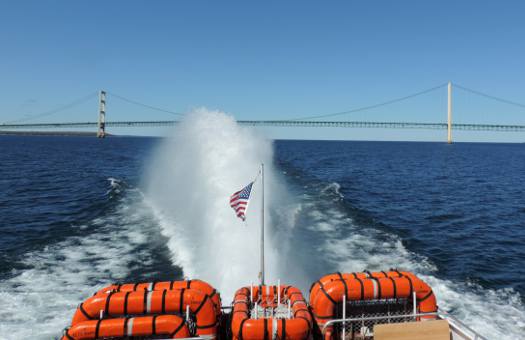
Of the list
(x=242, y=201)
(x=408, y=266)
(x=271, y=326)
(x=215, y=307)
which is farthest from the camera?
(x=408, y=266)

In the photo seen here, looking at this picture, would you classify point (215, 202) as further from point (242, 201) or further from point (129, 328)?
point (129, 328)

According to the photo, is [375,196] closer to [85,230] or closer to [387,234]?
[387,234]

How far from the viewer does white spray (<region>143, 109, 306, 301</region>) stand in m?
13.2

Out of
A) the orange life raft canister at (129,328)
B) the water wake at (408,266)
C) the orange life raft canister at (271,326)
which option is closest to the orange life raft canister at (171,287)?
the orange life raft canister at (271,326)

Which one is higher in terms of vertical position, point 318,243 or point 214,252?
point 214,252

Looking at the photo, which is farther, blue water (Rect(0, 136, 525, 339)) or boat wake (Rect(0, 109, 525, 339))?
blue water (Rect(0, 136, 525, 339))

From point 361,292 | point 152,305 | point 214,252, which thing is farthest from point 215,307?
point 214,252

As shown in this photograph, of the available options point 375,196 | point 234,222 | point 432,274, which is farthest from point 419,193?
point 234,222

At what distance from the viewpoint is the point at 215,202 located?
19.3 m

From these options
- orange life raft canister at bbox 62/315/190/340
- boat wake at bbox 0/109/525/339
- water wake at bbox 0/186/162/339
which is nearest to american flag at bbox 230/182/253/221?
boat wake at bbox 0/109/525/339

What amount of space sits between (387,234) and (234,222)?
946cm

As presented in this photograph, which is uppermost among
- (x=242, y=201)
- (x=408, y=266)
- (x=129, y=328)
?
(x=242, y=201)

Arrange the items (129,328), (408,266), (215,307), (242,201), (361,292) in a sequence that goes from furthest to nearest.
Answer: (408,266)
(242,201)
(361,292)
(215,307)
(129,328)

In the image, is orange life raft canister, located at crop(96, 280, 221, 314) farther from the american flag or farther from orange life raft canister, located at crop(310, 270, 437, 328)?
the american flag
